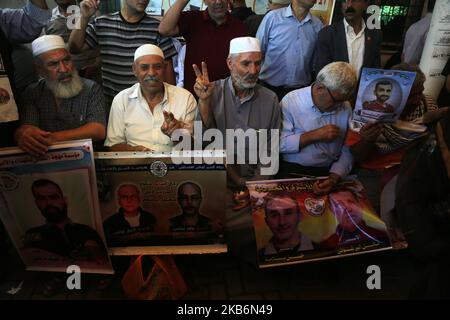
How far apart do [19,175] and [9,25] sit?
1486 millimetres

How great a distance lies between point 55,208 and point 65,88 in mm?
941

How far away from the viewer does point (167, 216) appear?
225 cm

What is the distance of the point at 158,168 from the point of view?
2070 millimetres

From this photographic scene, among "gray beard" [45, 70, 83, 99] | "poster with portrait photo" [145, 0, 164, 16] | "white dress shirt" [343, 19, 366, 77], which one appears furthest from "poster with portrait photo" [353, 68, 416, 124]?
"poster with portrait photo" [145, 0, 164, 16]

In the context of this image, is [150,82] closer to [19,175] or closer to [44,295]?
[19,175]

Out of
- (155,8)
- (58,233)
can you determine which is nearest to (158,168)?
(58,233)

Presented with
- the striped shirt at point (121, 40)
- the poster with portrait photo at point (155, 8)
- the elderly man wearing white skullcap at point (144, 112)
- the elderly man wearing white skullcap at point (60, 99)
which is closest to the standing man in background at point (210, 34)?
the striped shirt at point (121, 40)

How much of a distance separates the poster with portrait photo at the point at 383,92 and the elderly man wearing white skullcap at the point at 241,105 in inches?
27.4

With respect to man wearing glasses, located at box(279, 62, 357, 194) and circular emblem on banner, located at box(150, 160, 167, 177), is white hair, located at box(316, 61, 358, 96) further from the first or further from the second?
circular emblem on banner, located at box(150, 160, 167, 177)

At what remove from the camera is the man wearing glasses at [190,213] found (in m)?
2.14

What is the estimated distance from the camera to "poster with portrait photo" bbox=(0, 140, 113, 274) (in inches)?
79.4

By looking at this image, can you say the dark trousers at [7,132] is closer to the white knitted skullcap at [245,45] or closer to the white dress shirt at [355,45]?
the white knitted skullcap at [245,45]

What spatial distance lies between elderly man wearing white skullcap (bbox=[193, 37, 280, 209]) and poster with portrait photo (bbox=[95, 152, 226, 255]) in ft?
1.65
